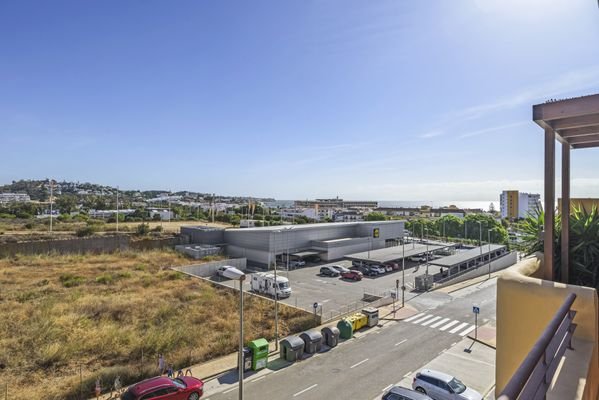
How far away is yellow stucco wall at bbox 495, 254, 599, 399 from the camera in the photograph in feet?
16.0

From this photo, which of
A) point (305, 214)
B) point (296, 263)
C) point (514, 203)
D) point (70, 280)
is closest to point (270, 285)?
point (296, 263)

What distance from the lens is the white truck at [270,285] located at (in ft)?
91.7

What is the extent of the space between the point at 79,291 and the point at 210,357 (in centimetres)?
1502

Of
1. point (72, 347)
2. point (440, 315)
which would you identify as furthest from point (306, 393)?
point (440, 315)

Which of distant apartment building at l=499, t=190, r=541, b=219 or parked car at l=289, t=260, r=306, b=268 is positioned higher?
distant apartment building at l=499, t=190, r=541, b=219

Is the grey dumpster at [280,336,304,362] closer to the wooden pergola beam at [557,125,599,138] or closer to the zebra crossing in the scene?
the zebra crossing

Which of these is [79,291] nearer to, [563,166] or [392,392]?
[392,392]

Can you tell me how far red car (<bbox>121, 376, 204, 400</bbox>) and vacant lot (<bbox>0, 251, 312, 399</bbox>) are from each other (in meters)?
2.07

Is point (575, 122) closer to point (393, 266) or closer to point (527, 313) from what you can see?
point (527, 313)

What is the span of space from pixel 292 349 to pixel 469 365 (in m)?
8.46

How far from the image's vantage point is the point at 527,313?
554cm

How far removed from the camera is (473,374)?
16.0 metres

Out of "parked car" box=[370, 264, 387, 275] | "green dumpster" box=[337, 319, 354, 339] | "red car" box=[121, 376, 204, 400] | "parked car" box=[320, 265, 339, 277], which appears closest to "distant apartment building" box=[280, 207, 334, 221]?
"parked car" box=[370, 264, 387, 275]

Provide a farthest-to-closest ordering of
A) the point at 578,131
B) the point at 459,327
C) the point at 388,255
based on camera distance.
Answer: the point at 388,255
the point at 459,327
the point at 578,131
